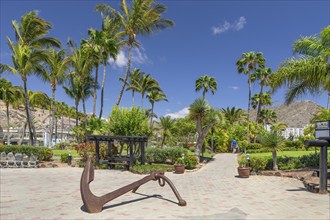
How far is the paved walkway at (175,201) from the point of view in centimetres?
733

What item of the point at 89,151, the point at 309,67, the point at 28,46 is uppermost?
the point at 28,46

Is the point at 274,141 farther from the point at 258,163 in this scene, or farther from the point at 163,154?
the point at 163,154

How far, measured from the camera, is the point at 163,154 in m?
21.2

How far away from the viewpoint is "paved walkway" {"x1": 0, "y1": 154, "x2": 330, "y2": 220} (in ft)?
24.0

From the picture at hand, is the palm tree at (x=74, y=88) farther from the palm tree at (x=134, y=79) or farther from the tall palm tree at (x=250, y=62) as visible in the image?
the tall palm tree at (x=250, y=62)

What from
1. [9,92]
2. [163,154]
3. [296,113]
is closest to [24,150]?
[163,154]

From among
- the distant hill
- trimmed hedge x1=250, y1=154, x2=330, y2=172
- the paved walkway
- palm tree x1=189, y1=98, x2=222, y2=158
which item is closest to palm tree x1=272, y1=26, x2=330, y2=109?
trimmed hedge x1=250, y1=154, x2=330, y2=172

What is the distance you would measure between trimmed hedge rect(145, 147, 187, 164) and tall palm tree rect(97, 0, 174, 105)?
7.34m

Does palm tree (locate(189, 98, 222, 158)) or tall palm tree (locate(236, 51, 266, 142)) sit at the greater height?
tall palm tree (locate(236, 51, 266, 142))

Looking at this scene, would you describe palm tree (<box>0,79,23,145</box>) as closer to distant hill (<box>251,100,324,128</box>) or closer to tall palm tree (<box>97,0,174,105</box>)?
tall palm tree (<box>97,0,174,105</box>)

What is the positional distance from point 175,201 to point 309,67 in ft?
34.1

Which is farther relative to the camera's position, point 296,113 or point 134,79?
point 296,113

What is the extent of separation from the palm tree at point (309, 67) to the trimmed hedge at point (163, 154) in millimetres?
8955

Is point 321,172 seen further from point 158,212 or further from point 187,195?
point 158,212
